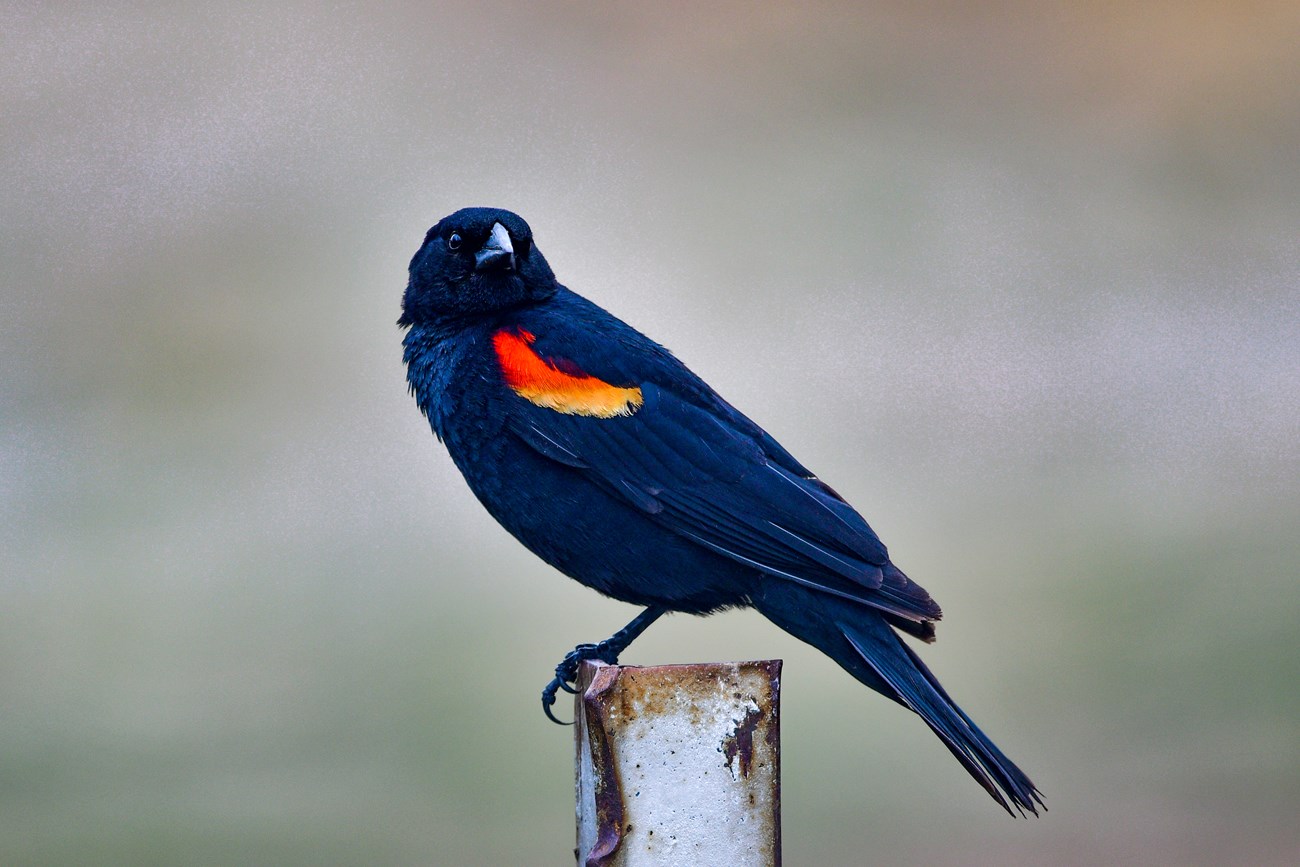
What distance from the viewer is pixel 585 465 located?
13.1 feet

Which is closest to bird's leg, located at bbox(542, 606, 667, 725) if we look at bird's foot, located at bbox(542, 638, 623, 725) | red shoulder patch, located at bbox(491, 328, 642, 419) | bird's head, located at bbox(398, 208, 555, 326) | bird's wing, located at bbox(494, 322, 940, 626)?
bird's foot, located at bbox(542, 638, 623, 725)

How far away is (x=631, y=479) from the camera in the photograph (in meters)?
3.96

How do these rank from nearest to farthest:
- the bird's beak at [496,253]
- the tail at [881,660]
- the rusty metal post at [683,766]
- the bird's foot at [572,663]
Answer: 1. the rusty metal post at [683,766]
2. the tail at [881,660]
3. the bird's foot at [572,663]
4. the bird's beak at [496,253]

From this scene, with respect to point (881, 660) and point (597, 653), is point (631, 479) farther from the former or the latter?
point (881, 660)

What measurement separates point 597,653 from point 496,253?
1.43 m

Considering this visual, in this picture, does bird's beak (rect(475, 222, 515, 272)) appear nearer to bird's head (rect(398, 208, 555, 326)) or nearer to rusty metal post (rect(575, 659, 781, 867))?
bird's head (rect(398, 208, 555, 326))

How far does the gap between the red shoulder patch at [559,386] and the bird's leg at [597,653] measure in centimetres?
70

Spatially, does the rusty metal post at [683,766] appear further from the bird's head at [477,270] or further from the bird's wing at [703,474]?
the bird's head at [477,270]

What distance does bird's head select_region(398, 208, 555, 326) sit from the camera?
439cm

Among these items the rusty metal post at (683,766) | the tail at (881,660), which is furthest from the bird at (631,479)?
the rusty metal post at (683,766)

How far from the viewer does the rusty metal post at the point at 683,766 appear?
9.98 ft

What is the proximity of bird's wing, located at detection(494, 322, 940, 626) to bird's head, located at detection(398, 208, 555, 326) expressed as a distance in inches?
9.0

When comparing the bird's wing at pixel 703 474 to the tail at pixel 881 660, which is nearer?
the tail at pixel 881 660

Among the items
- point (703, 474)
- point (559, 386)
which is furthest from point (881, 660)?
point (559, 386)
